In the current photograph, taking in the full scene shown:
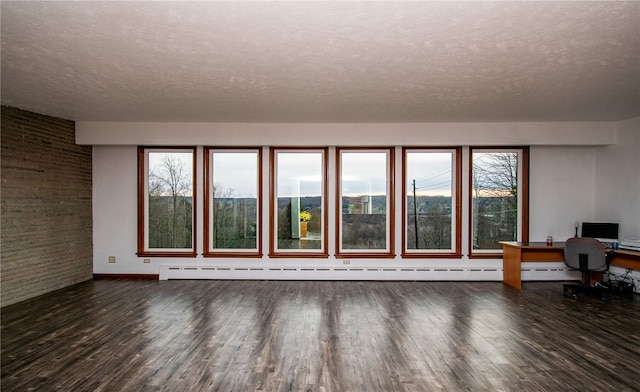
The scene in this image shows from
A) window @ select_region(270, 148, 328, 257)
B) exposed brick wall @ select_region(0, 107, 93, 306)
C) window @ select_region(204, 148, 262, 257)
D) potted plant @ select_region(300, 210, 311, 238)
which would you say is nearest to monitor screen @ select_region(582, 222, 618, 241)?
window @ select_region(270, 148, 328, 257)

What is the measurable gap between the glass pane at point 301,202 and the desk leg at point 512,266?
11.1 ft

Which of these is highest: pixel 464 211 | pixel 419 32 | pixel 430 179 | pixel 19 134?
pixel 419 32

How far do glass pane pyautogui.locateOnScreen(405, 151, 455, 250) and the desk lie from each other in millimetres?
1025

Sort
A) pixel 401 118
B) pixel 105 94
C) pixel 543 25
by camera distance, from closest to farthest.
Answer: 1. pixel 543 25
2. pixel 105 94
3. pixel 401 118

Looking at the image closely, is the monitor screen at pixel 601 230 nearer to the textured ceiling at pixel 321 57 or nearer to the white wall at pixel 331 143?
the white wall at pixel 331 143

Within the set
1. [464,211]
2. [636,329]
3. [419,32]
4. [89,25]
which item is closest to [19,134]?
[89,25]

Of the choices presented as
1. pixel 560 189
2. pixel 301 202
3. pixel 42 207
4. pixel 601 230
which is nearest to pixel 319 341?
pixel 301 202

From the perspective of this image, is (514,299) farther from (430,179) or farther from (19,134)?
(19,134)

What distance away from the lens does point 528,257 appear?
6.52m

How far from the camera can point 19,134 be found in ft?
17.9

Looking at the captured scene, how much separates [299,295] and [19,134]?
4.83 meters

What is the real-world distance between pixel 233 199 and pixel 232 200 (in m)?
0.03

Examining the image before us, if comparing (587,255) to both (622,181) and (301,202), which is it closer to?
(622,181)

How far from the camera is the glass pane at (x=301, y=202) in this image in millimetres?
6992
